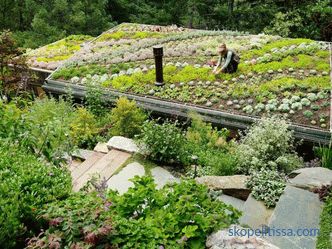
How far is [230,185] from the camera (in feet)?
17.2

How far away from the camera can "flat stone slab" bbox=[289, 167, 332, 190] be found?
473 centimetres

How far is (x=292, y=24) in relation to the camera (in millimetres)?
14203

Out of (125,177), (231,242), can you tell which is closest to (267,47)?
(125,177)

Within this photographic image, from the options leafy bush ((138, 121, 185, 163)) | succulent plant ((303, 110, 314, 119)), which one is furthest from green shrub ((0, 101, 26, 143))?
succulent plant ((303, 110, 314, 119))

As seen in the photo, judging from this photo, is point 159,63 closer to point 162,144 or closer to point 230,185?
point 162,144

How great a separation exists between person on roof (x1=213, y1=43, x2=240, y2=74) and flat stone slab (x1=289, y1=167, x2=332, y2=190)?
162 inches

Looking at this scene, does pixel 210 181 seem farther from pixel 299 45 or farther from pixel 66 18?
pixel 66 18

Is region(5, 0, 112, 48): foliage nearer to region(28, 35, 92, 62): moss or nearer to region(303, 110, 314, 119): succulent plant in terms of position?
region(28, 35, 92, 62): moss

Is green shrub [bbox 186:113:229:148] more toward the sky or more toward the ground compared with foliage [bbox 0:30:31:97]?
more toward the ground

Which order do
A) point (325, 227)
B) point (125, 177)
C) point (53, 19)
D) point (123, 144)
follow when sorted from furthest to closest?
1. point (53, 19)
2. point (123, 144)
3. point (125, 177)
4. point (325, 227)

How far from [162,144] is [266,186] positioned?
175 cm

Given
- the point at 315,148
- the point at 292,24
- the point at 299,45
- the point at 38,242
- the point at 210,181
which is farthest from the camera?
the point at 292,24

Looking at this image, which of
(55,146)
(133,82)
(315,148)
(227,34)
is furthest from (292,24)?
(55,146)

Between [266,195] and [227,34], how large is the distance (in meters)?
8.01
